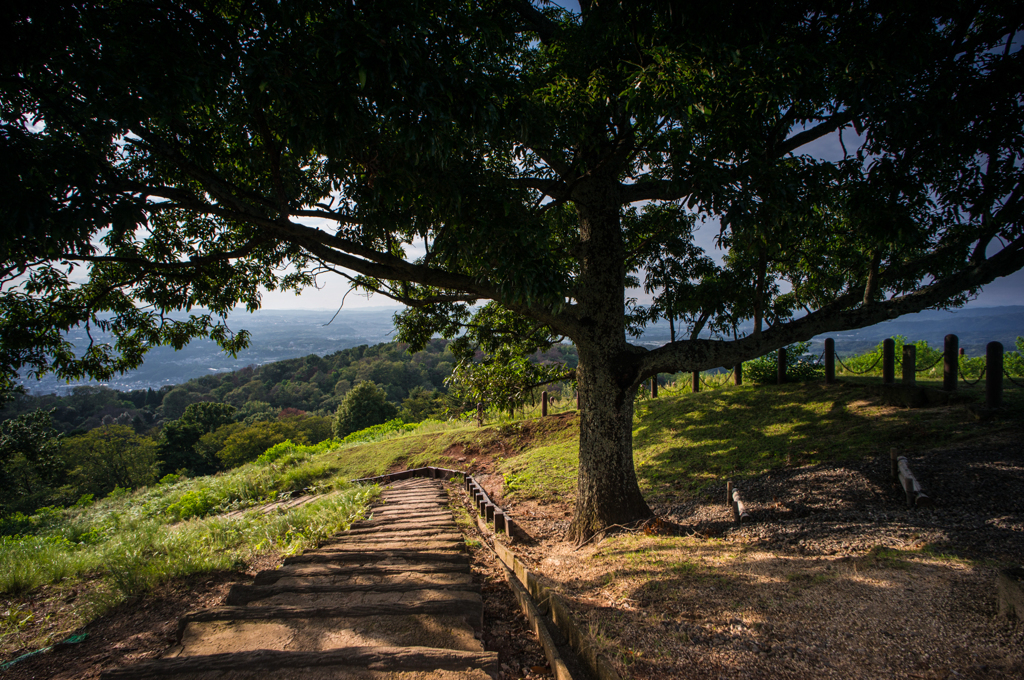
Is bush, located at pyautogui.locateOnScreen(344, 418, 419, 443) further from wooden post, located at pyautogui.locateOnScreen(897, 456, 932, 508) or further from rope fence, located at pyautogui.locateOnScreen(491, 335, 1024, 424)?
wooden post, located at pyautogui.locateOnScreen(897, 456, 932, 508)

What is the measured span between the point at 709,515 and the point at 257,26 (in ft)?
25.5

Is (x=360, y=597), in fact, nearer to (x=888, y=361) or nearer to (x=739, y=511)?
(x=739, y=511)

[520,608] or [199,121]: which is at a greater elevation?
[199,121]

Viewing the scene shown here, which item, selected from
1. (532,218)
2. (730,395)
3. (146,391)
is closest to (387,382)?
(146,391)

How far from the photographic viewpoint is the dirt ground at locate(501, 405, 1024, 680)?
2551mm

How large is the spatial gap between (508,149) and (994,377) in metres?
8.53

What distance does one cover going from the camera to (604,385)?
5.87m

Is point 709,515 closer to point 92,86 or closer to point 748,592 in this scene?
point 748,592

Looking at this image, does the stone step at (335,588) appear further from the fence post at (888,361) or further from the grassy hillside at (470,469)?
Answer: the fence post at (888,361)

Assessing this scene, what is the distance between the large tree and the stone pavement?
255 cm

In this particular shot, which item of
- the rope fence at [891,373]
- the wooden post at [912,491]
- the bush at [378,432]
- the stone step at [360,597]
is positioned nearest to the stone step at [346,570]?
the stone step at [360,597]

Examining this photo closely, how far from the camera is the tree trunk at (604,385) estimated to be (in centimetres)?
588

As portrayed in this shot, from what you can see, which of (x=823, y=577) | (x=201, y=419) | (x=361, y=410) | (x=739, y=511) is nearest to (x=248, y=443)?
(x=361, y=410)

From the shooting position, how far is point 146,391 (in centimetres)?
8094
